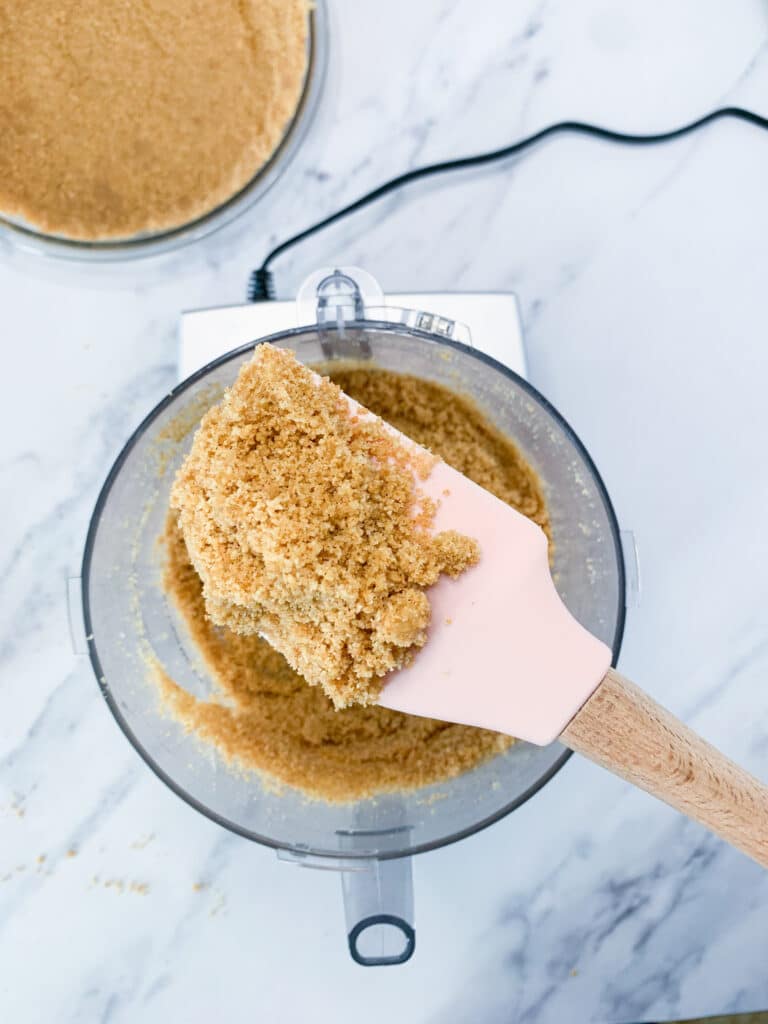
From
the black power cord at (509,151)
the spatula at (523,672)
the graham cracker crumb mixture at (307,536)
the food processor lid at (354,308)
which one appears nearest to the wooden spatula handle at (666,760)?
the spatula at (523,672)

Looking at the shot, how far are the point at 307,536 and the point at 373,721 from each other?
0.22m

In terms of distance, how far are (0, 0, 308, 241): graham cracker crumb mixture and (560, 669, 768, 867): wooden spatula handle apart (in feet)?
1.76

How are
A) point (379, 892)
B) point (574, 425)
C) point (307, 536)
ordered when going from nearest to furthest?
point (307, 536) → point (379, 892) → point (574, 425)

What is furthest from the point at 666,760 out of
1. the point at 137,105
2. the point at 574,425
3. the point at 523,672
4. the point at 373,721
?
the point at 137,105

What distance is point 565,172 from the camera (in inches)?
32.8

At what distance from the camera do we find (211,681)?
72cm

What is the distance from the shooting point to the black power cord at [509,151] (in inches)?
32.1

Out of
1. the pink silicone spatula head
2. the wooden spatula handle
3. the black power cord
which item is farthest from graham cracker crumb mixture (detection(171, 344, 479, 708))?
the black power cord

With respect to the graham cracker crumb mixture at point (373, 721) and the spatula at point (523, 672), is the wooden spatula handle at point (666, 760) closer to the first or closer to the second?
the spatula at point (523, 672)

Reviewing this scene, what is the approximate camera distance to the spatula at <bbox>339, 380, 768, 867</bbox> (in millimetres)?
564

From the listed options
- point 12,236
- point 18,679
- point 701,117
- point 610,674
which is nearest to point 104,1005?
point 18,679

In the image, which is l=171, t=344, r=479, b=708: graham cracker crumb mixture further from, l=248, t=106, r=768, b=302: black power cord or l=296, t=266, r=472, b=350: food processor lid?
l=248, t=106, r=768, b=302: black power cord

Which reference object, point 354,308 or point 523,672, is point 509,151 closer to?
point 354,308

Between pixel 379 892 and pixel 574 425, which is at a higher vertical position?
pixel 574 425
